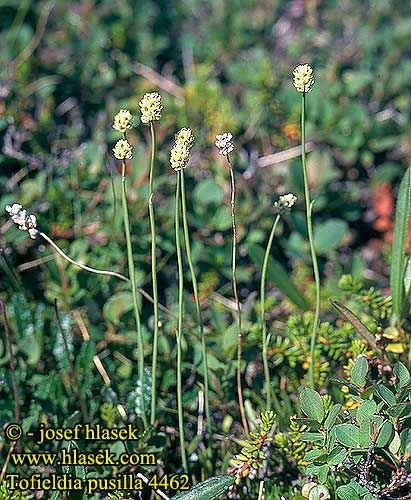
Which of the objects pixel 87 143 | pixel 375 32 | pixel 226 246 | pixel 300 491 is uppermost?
pixel 375 32

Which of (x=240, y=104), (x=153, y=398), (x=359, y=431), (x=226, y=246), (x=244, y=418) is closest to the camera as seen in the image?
(x=359, y=431)

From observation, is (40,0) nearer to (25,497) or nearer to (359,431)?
(25,497)

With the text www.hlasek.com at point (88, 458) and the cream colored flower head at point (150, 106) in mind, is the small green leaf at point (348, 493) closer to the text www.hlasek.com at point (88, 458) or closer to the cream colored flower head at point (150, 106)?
the text www.hlasek.com at point (88, 458)

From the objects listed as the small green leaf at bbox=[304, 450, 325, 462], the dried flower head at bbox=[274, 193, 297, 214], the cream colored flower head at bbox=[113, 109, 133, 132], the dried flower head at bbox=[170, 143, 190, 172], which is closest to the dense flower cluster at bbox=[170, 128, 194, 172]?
the dried flower head at bbox=[170, 143, 190, 172]

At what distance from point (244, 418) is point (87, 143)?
1.12 m

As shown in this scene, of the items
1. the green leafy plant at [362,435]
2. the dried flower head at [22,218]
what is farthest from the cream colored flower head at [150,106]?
the green leafy plant at [362,435]

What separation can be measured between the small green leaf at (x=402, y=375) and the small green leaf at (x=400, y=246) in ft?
1.03

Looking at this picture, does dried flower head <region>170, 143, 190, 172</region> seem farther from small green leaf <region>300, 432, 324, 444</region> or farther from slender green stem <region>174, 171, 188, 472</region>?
small green leaf <region>300, 432, 324, 444</region>

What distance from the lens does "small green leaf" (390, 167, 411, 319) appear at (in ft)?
5.06

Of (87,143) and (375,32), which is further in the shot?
(375,32)

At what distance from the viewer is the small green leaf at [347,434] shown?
4.05 ft

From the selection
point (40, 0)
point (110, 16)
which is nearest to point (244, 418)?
point (110, 16)

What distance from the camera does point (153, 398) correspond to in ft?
4.56

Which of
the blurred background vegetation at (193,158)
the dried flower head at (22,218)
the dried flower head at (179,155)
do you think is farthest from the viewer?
the blurred background vegetation at (193,158)
